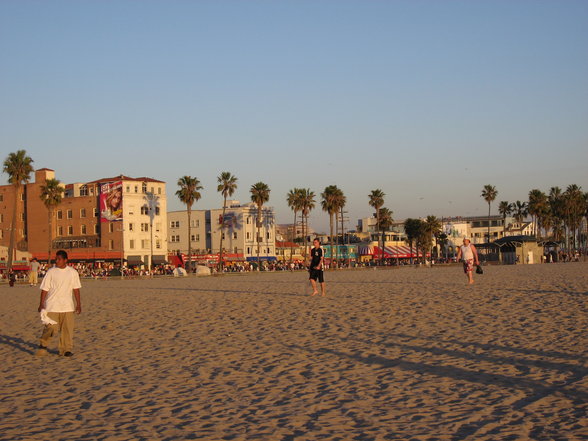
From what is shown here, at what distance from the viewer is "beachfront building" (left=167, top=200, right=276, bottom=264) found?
110 metres

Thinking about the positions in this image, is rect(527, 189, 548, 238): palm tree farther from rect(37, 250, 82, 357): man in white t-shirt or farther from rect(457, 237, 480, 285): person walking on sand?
rect(37, 250, 82, 357): man in white t-shirt

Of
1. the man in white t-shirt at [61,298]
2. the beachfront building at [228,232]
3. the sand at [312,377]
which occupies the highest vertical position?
the beachfront building at [228,232]

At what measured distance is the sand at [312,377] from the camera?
19.0 feet

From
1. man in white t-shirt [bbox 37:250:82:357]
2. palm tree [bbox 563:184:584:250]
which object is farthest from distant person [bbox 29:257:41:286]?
palm tree [bbox 563:184:584:250]

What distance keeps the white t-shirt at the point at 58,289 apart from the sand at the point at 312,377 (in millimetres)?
785

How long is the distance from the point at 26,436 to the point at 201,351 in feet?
15.2

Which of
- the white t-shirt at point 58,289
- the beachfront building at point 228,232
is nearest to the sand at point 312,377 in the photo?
the white t-shirt at point 58,289

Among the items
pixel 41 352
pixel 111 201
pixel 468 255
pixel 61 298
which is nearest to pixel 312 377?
pixel 61 298

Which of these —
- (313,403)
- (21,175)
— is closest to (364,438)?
(313,403)

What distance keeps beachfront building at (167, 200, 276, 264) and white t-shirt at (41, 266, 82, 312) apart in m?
97.5

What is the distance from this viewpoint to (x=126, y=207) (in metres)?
93.9

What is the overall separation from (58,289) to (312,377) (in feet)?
13.4

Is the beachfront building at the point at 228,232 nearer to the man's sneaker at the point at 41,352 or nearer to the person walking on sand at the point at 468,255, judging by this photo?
the person walking on sand at the point at 468,255

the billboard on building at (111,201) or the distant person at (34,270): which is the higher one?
the billboard on building at (111,201)
